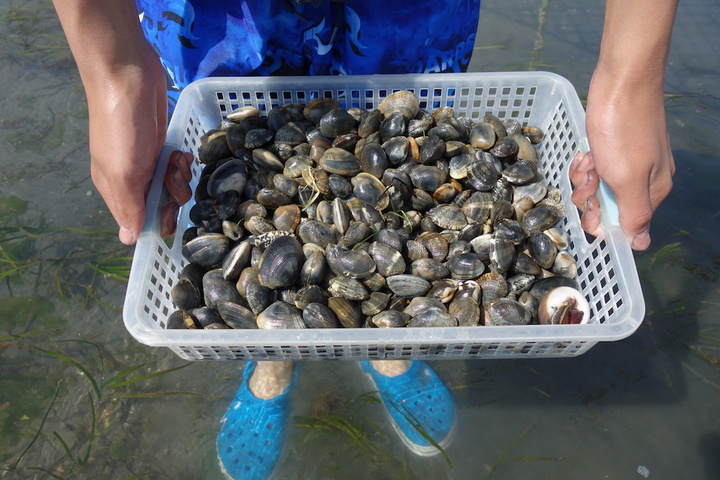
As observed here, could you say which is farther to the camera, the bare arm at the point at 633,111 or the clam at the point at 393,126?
the clam at the point at 393,126

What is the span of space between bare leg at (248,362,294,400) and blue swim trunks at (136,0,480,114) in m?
1.28

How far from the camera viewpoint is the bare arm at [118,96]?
1.34 metres

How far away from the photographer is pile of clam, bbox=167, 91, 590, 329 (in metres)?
1.67

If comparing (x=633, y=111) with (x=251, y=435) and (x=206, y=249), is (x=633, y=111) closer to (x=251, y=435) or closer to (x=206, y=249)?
(x=206, y=249)

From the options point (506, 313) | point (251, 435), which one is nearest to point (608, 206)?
point (506, 313)

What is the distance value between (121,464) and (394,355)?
146 cm

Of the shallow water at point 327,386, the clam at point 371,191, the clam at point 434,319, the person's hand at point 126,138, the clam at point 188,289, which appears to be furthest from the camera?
the shallow water at point 327,386

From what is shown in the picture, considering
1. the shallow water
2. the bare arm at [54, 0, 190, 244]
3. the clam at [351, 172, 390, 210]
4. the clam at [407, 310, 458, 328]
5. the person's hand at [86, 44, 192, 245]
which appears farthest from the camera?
the shallow water

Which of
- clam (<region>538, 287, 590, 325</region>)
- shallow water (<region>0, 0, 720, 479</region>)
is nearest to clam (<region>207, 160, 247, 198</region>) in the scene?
shallow water (<region>0, 0, 720, 479</region>)

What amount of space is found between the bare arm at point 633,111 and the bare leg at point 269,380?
1.58m

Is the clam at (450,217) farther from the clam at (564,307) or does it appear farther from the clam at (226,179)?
the clam at (226,179)

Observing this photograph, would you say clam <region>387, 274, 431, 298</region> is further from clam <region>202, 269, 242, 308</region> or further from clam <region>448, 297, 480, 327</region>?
clam <region>202, 269, 242, 308</region>

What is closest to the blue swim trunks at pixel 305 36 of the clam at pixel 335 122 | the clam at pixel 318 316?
the clam at pixel 335 122

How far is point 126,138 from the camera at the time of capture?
151 centimetres
